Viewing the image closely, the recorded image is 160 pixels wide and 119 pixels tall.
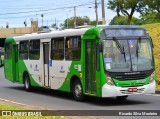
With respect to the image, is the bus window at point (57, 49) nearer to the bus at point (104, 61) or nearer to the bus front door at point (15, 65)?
the bus at point (104, 61)

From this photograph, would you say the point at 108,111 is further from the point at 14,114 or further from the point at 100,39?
the point at 14,114

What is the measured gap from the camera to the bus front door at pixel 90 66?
53.6ft

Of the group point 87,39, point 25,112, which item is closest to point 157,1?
point 87,39

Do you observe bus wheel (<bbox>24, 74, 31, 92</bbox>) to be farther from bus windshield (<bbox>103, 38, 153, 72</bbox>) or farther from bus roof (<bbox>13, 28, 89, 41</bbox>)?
bus windshield (<bbox>103, 38, 153, 72</bbox>)

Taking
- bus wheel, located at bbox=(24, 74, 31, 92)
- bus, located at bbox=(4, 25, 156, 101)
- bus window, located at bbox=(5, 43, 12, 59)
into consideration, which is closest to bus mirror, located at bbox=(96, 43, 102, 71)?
bus, located at bbox=(4, 25, 156, 101)

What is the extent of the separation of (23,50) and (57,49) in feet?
15.2

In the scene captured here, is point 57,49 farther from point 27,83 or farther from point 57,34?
point 27,83

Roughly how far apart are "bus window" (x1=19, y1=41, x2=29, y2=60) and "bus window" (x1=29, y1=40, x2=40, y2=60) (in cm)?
64

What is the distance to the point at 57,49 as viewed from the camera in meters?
19.2

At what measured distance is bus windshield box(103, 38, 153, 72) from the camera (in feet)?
52.1

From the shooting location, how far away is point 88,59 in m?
16.7

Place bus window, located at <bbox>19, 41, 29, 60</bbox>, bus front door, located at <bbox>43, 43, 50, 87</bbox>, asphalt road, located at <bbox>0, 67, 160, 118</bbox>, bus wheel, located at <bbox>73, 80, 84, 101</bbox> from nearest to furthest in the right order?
asphalt road, located at <bbox>0, 67, 160, 118</bbox>, bus wheel, located at <bbox>73, 80, 84, 101</bbox>, bus front door, located at <bbox>43, 43, 50, 87</bbox>, bus window, located at <bbox>19, 41, 29, 60</bbox>

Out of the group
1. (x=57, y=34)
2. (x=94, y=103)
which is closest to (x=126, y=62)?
(x=94, y=103)

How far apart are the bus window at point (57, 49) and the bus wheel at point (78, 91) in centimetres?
165
